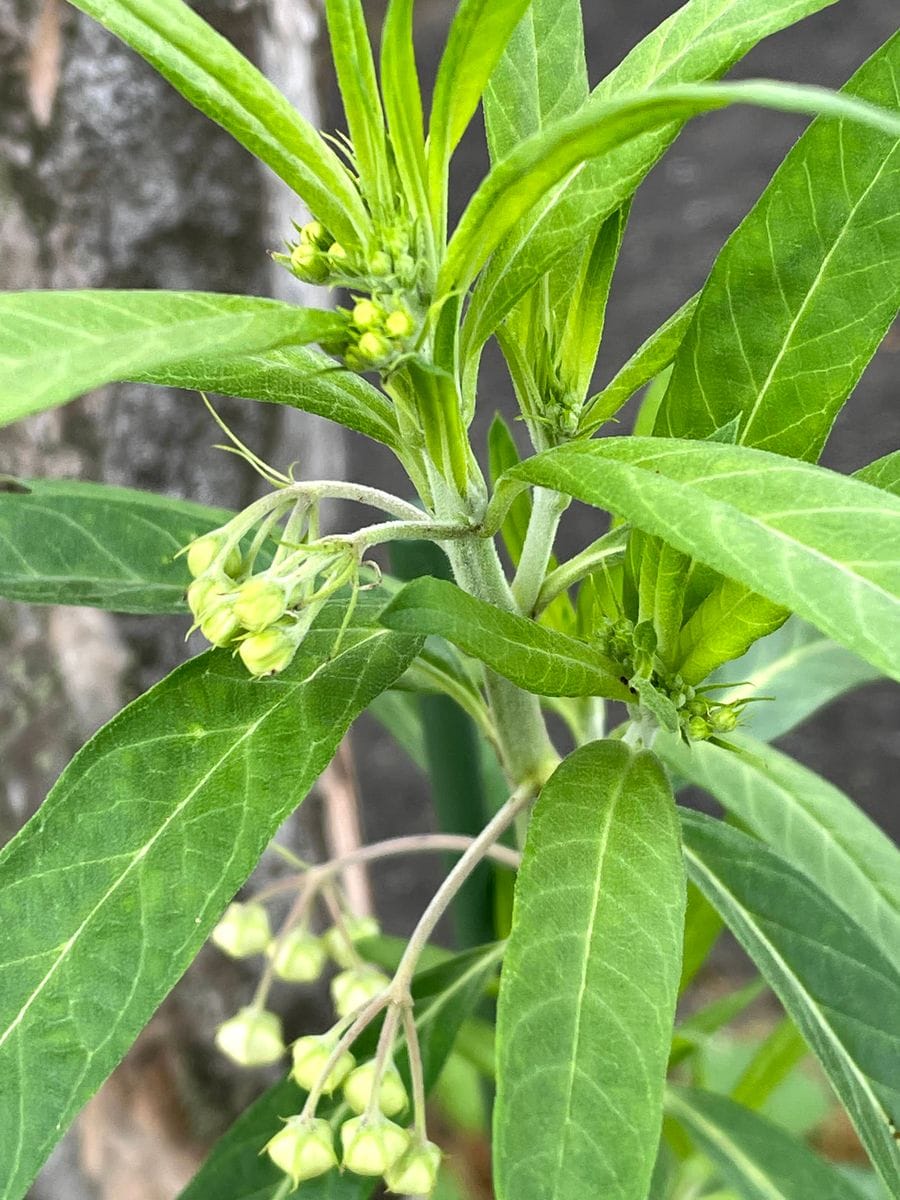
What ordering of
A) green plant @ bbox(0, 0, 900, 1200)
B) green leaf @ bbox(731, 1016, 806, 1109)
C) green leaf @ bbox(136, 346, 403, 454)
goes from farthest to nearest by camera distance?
green leaf @ bbox(731, 1016, 806, 1109)
green leaf @ bbox(136, 346, 403, 454)
green plant @ bbox(0, 0, 900, 1200)

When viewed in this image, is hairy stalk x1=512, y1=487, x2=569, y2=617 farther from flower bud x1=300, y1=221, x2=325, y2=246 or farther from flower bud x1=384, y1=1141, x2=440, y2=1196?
flower bud x1=384, y1=1141, x2=440, y2=1196

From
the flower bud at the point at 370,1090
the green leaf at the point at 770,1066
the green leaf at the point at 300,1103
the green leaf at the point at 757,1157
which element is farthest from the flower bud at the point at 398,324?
the green leaf at the point at 770,1066

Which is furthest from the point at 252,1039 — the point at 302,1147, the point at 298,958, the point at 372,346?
the point at 372,346

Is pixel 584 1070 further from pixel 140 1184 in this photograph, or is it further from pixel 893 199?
pixel 140 1184

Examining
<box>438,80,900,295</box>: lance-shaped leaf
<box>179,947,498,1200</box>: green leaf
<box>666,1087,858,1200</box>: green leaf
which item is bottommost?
<box>666,1087,858,1200</box>: green leaf

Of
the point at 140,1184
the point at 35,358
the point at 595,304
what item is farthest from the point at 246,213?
the point at 140,1184

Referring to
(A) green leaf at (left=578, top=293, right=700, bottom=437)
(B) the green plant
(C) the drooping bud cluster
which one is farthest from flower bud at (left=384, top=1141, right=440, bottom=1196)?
(A) green leaf at (left=578, top=293, right=700, bottom=437)
